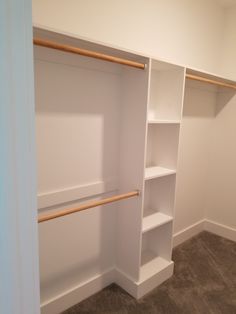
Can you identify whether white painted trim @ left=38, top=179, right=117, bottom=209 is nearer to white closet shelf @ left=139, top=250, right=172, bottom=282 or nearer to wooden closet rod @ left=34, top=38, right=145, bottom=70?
white closet shelf @ left=139, top=250, right=172, bottom=282

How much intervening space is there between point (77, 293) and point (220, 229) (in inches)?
80.4

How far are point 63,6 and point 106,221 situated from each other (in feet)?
5.26

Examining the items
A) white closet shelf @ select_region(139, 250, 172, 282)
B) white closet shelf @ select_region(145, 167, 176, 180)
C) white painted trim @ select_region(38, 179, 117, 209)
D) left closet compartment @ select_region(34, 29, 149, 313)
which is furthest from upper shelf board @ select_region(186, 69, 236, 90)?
white closet shelf @ select_region(139, 250, 172, 282)

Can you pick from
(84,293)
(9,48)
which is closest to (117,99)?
(9,48)

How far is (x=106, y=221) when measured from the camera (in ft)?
6.61

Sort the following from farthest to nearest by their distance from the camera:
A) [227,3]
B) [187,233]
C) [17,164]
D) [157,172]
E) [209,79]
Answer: [187,233]
[227,3]
[209,79]
[157,172]
[17,164]

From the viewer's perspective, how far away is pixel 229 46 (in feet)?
9.14

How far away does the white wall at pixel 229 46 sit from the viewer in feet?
8.94

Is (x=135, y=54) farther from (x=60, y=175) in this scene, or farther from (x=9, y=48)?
(x=9, y=48)

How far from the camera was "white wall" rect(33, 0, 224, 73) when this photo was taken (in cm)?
151

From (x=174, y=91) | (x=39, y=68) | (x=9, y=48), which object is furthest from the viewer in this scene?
(x=174, y=91)

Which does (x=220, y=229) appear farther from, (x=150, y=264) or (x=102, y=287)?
(x=102, y=287)

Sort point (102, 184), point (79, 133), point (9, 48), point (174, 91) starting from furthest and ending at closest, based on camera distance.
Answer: point (174, 91) < point (102, 184) < point (79, 133) < point (9, 48)

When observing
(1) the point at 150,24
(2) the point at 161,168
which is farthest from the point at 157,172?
(1) the point at 150,24
